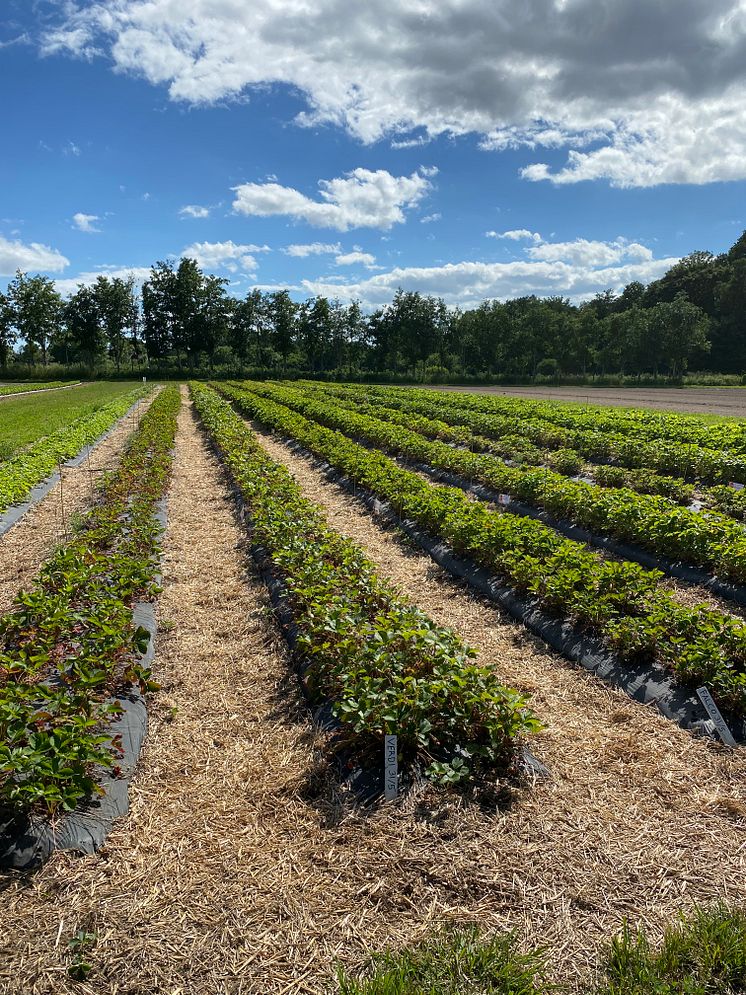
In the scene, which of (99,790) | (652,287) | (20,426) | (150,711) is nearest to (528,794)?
(99,790)

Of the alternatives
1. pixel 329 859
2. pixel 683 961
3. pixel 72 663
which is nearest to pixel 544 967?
pixel 683 961

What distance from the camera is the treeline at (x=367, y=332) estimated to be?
6216 centimetres

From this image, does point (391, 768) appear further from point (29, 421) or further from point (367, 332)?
point (367, 332)

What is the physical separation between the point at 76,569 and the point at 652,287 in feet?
327

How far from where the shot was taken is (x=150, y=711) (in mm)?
4453

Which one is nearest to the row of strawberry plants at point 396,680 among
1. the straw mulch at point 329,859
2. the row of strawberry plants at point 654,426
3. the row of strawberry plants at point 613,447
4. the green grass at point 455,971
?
the straw mulch at point 329,859

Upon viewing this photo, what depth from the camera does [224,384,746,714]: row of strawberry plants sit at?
429cm

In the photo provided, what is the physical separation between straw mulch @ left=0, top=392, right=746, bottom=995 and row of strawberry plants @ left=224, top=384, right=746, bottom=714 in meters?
0.50

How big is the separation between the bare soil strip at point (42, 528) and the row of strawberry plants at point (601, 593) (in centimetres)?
506

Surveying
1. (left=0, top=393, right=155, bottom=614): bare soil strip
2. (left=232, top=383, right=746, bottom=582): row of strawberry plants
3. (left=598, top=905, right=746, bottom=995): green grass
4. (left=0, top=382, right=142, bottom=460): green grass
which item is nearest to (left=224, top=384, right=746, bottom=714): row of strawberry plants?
(left=232, top=383, right=746, bottom=582): row of strawberry plants

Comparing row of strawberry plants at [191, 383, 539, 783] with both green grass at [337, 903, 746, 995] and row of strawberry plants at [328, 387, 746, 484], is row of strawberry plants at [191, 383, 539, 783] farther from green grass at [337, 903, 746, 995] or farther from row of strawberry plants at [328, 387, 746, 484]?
row of strawberry plants at [328, 387, 746, 484]

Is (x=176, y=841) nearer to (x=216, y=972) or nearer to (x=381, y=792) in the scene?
(x=216, y=972)

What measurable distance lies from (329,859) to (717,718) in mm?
2711

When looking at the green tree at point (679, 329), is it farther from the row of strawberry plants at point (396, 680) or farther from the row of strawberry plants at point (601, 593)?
the row of strawberry plants at point (396, 680)
